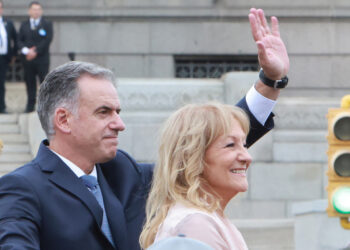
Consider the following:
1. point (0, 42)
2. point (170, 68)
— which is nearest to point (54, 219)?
point (0, 42)

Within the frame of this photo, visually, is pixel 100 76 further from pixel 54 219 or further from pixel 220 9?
pixel 220 9

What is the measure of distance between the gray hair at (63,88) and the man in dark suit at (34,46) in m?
11.3

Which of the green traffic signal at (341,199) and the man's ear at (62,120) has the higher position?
the man's ear at (62,120)

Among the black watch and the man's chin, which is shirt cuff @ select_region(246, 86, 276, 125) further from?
the man's chin

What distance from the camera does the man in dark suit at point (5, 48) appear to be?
52.3 feet

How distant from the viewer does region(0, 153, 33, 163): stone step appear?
14016 mm

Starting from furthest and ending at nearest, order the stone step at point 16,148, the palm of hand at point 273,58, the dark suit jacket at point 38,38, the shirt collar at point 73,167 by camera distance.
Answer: the dark suit jacket at point 38,38 < the stone step at point 16,148 < the palm of hand at point 273,58 < the shirt collar at point 73,167

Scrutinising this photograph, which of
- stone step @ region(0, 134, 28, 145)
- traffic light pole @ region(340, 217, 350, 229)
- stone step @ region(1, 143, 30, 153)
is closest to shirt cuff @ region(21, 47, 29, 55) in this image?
stone step @ region(0, 134, 28, 145)

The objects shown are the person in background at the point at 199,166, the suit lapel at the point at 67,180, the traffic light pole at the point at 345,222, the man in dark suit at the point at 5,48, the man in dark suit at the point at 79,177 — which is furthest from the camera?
the man in dark suit at the point at 5,48

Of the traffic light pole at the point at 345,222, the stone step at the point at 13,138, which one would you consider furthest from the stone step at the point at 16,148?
the traffic light pole at the point at 345,222

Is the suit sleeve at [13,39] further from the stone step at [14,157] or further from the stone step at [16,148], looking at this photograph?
the stone step at [14,157]

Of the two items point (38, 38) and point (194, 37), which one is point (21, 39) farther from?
point (194, 37)

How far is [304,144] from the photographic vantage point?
14.6 meters

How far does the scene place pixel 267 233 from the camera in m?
13.0
